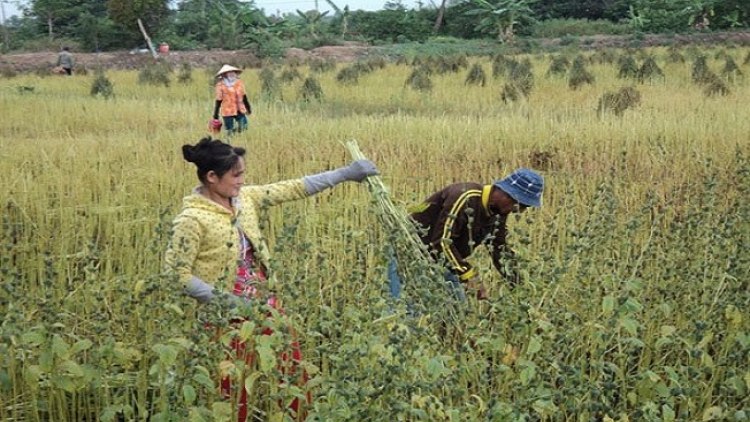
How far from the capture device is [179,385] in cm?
222

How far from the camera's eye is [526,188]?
130 inches

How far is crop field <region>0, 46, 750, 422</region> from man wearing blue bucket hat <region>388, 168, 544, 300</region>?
0.34ft

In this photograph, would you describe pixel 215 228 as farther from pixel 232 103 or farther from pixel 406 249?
pixel 232 103

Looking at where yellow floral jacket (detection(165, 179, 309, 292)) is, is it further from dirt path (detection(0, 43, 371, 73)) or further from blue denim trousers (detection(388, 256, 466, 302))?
dirt path (detection(0, 43, 371, 73))

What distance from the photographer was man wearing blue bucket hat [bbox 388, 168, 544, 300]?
331cm

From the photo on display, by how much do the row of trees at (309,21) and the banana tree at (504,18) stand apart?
0.12ft

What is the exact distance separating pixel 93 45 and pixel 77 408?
2857 cm

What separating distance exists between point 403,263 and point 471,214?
376mm

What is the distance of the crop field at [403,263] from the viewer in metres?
2.27

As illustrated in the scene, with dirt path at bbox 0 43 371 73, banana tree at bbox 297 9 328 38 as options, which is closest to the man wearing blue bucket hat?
dirt path at bbox 0 43 371 73

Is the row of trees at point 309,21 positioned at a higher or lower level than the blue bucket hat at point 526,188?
higher

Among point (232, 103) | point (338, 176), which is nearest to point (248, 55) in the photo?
point (232, 103)

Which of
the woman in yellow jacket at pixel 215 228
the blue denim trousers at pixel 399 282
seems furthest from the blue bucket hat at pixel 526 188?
the woman in yellow jacket at pixel 215 228

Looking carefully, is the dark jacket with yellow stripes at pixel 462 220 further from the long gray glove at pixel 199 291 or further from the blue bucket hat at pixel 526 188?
the long gray glove at pixel 199 291
